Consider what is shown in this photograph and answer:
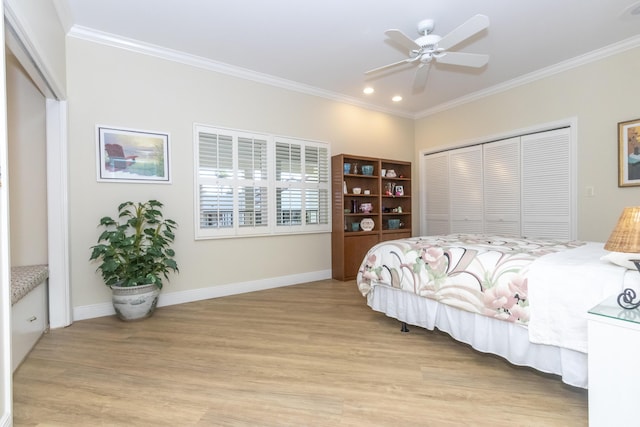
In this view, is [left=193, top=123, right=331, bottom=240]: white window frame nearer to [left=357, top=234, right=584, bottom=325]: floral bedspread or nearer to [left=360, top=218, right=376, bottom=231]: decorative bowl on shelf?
[left=360, top=218, right=376, bottom=231]: decorative bowl on shelf

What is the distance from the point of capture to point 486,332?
1945mm

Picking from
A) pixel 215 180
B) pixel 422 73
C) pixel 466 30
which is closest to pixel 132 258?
pixel 215 180

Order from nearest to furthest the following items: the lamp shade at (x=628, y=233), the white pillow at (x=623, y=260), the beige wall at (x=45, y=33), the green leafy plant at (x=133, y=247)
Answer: the lamp shade at (x=628, y=233), the white pillow at (x=623, y=260), the beige wall at (x=45, y=33), the green leafy plant at (x=133, y=247)

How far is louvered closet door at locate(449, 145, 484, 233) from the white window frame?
2.10 m

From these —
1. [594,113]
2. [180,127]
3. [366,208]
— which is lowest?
[366,208]

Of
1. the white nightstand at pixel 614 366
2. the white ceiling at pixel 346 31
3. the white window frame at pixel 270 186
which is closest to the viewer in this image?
the white nightstand at pixel 614 366

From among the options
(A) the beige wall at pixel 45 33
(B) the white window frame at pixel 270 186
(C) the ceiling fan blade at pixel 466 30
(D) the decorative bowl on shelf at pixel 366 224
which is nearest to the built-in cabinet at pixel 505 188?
(D) the decorative bowl on shelf at pixel 366 224

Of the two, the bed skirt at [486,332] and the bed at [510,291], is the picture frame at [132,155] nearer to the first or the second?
the bed at [510,291]

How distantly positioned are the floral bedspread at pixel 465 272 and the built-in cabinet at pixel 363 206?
158 centimetres

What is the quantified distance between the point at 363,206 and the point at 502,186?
1986 millimetres

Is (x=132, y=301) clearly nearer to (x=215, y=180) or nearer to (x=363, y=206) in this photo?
(x=215, y=180)

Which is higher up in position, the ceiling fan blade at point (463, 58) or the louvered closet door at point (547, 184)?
the ceiling fan blade at point (463, 58)

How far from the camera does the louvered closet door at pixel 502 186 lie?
411cm

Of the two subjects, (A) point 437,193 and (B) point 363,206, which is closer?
(B) point 363,206
